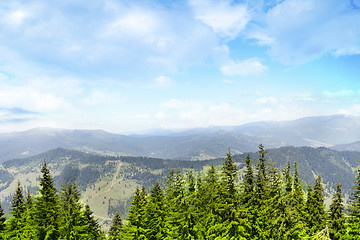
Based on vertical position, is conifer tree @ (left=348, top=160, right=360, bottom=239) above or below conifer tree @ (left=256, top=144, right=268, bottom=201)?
below

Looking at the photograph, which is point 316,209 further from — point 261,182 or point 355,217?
point 261,182

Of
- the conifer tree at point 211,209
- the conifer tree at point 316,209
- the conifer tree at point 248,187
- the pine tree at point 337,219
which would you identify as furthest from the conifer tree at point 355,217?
the conifer tree at point 211,209

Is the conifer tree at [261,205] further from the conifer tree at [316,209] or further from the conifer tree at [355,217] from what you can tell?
the conifer tree at [316,209]

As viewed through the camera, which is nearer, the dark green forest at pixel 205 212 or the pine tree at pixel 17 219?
the dark green forest at pixel 205 212

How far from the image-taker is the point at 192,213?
87.6 ft

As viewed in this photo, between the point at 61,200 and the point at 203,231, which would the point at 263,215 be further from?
the point at 61,200

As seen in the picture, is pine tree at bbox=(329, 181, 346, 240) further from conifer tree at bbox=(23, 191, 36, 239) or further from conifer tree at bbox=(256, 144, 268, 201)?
conifer tree at bbox=(23, 191, 36, 239)

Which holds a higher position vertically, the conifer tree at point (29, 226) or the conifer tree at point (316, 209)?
the conifer tree at point (29, 226)

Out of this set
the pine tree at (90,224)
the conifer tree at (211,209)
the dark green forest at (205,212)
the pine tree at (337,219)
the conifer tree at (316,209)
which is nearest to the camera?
the dark green forest at (205,212)

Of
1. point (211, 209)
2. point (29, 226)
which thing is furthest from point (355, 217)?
point (29, 226)

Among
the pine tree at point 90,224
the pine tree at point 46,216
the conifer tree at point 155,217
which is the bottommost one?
the pine tree at point 90,224

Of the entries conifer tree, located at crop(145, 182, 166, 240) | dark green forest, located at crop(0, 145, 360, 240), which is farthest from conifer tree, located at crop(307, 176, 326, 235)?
conifer tree, located at crop(145, 182, 166, 240)

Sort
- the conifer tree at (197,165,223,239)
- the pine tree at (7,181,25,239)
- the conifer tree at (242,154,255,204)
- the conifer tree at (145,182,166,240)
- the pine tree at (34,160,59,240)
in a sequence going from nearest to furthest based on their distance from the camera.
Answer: the conifer tree at (197,165,223,239), the pine tree at (34,160,59,240), the conifer tree at (242,154,255,204), the conifer tree at (145,182,166,240), the pine tree at (7,181,25,239)

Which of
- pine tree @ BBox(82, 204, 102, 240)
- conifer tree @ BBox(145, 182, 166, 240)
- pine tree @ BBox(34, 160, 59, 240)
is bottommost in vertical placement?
pine tree @ BBox(82, 204, 102, 240)
